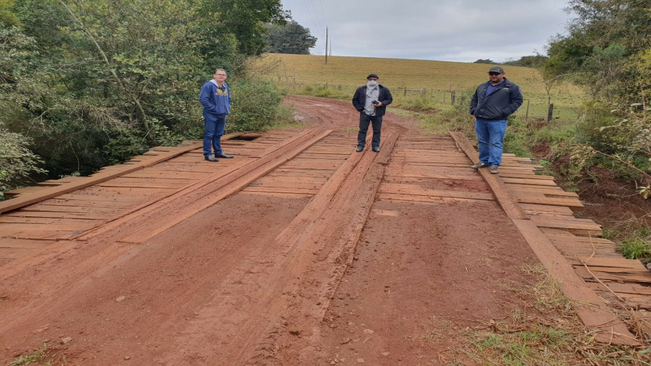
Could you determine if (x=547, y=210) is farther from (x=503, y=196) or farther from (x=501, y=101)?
(x=501, y=101)

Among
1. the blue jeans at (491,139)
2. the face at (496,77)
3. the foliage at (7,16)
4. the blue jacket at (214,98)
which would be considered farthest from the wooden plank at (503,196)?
the foliage at (7,16)

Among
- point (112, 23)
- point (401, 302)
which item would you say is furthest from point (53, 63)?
point (401, 302)

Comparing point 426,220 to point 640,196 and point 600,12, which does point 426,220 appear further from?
point 600,12

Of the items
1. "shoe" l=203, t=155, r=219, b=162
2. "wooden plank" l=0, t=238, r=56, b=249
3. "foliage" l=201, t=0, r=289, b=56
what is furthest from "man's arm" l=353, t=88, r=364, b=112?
"foliage" l=201, t=0, r=289, b=56

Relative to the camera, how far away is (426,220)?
415cm

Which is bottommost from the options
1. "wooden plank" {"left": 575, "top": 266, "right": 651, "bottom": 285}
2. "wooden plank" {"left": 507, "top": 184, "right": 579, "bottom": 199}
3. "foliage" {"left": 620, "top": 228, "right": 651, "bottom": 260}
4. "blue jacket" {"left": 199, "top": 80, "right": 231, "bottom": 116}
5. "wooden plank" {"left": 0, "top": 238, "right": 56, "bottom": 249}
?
"foliage" {"left": 620, "top": 228, "right": 651, "bottom": 260}

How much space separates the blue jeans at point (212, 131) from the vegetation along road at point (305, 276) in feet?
5.53

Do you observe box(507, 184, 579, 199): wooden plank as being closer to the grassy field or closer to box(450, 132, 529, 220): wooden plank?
box(450, 132, 529, 220): wooden plank

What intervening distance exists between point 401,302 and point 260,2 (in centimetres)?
2030

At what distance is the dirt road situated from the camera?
2.20 metres

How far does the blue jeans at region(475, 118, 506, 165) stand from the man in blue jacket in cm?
446

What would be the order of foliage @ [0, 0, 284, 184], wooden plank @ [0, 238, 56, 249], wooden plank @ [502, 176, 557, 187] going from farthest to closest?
foliage @ [0, 0, 284, 184], wooden plank @ [502, 176, 557, 187], wooden plank @ [0, 238, 56, 249]

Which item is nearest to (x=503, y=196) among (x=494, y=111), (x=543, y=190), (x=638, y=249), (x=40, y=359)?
(x=543, y=190)

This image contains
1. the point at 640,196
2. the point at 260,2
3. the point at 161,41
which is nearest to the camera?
the point at 640,196
